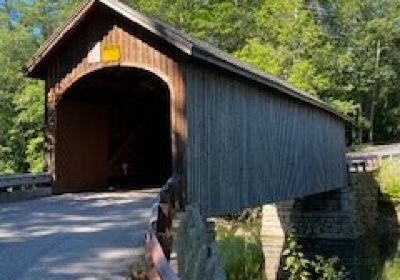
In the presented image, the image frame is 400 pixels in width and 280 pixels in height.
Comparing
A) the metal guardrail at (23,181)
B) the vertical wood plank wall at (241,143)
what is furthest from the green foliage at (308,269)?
the metal guardrail at (23,181)

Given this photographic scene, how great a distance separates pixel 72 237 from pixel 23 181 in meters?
4.69

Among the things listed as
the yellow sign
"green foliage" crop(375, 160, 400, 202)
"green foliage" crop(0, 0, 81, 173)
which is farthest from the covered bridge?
"green foliage" crop(0, 0, 81, 173)

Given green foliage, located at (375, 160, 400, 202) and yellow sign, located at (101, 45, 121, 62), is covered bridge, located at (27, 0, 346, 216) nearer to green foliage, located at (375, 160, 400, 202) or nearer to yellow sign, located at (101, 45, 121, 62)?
yellow sign, located at (101, 45, 121, 62)

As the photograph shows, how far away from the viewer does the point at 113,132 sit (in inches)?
630

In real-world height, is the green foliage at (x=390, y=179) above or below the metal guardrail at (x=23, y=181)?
below

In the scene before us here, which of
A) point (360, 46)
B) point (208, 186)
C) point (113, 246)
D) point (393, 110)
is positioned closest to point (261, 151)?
point (208, 186)

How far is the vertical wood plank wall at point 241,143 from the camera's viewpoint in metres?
11.6

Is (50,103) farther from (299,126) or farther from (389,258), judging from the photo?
(389,258)

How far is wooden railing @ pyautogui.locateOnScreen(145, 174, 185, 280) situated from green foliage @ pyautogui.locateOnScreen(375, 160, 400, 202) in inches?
691

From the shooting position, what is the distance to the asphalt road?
249 inches

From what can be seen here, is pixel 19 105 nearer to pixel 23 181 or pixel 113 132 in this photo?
pixel 113 132

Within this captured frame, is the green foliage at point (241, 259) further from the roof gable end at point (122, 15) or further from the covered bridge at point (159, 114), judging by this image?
the roof gable end at point (122, 15)

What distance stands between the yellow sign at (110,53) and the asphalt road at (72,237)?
2.54m

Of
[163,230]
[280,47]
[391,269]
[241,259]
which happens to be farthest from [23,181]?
[280,47]
